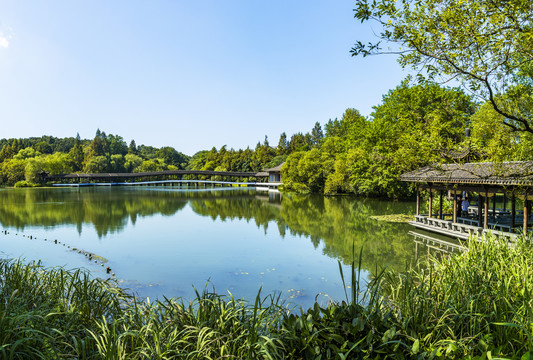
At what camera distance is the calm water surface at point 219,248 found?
263 inches

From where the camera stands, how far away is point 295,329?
222 cm

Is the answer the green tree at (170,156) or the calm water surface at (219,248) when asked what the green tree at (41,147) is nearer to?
the green tree at (170,156)

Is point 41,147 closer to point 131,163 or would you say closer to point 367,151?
point 131,163

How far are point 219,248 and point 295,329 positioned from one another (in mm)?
7884

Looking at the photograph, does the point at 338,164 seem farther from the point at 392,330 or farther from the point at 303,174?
the point at 392,330

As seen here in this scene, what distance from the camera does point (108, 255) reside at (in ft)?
29.6

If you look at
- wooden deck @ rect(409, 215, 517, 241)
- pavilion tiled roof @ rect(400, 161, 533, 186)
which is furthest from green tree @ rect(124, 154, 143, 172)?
wooden deck @ rect(409, 215, 517, 241)

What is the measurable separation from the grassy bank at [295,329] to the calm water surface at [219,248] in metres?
0.84

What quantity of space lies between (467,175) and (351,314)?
10409 millimetres

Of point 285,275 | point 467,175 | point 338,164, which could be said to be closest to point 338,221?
point 467,175

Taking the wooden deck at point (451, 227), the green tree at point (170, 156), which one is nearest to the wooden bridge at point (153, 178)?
the green tree at point (170, 156)

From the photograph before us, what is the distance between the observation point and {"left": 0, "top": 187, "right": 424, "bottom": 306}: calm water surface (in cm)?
669

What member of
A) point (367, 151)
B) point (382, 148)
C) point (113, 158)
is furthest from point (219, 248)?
point (113, 158)

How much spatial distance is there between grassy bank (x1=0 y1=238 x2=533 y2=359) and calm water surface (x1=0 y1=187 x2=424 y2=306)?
844 mm
